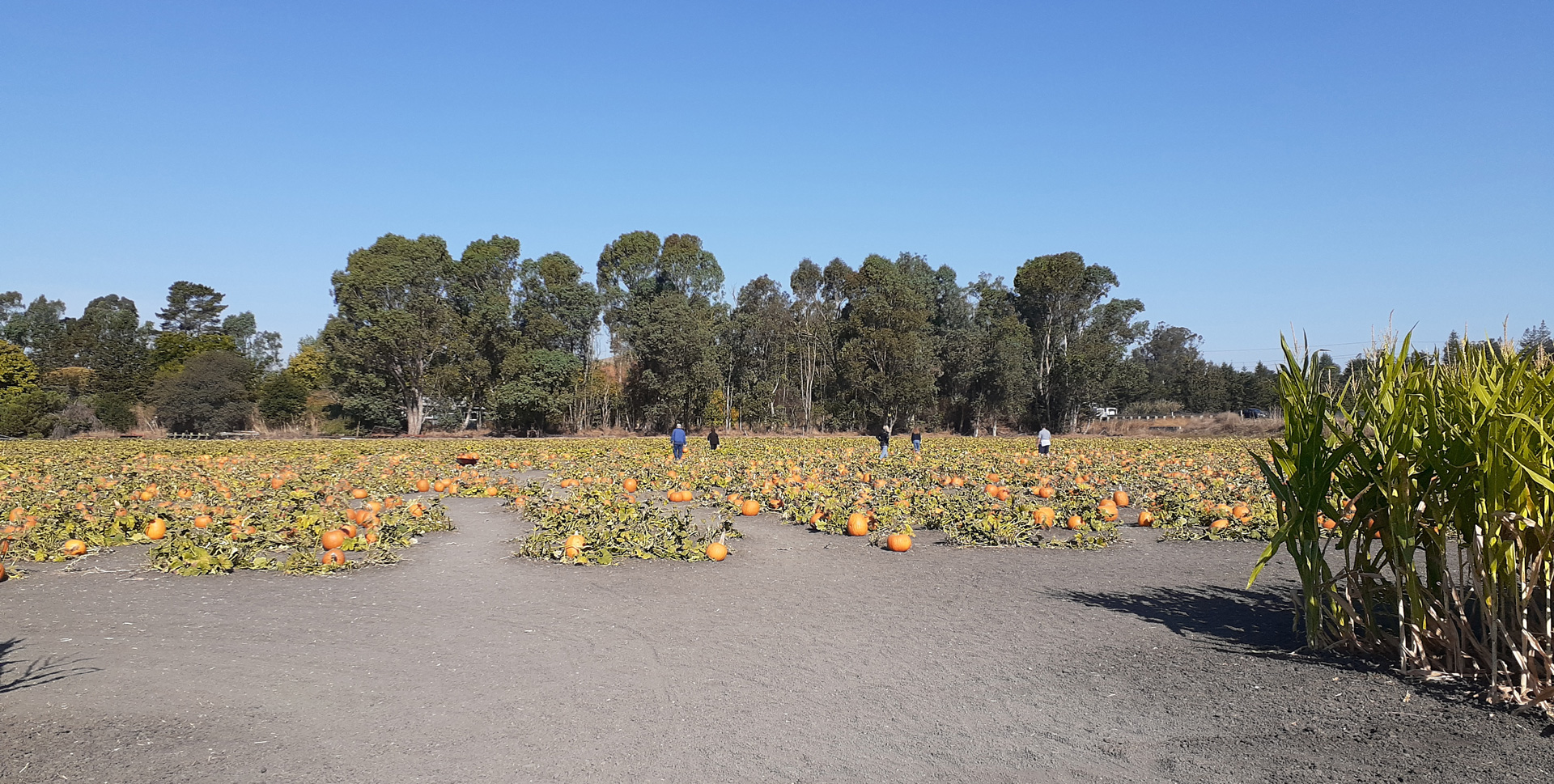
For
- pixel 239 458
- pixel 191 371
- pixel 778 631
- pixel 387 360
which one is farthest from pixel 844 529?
pixel 191 371

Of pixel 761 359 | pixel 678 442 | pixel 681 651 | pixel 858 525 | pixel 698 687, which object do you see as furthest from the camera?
pixel 761 359

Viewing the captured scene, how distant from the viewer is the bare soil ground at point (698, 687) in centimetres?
420

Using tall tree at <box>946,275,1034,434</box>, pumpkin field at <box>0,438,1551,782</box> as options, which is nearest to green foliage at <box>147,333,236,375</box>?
tall tree at <box>946,275,1034,434</box>

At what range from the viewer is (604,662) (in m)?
5.86

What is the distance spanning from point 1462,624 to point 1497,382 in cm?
132

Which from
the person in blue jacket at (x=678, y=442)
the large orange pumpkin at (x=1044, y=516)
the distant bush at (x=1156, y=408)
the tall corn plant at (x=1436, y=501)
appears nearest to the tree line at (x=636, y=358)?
the distant bush at (x=1156, y=408)

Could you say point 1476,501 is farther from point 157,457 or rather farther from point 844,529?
point 157,457

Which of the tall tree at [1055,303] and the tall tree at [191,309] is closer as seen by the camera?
the tall tree at [1055,303]

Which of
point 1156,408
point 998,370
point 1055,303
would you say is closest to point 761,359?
point 998,370

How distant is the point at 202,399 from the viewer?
50750 mm

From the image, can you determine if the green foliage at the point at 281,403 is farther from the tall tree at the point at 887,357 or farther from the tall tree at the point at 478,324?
the tall tree at the point at 887,357

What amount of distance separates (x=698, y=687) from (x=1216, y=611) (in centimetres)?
430

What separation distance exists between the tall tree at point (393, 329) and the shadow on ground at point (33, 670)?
149ft

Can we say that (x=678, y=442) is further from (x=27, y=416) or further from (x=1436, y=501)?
(x=27, y=416)
